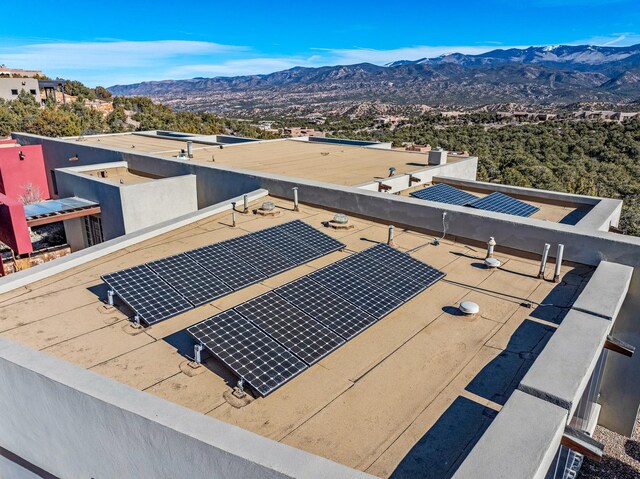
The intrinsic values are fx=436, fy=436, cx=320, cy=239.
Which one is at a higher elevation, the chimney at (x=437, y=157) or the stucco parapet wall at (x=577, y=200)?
the chimney at (x=437, y=157)

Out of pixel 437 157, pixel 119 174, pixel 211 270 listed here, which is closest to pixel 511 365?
pixel 211 270

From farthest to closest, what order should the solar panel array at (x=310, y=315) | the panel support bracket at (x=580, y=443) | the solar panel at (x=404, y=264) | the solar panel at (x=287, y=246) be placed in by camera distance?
the solar panel at (x=287, y=246), the solar panel at (x=404, y=264), the solar panel array at (x=310, y=315), the panel support bracket at (x=580, y=443)

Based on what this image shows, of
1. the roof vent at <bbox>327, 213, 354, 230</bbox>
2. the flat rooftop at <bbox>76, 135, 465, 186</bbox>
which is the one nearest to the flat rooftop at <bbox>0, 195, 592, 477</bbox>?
the roof vent at <bbox>327, 213, 354, 230</bbox>

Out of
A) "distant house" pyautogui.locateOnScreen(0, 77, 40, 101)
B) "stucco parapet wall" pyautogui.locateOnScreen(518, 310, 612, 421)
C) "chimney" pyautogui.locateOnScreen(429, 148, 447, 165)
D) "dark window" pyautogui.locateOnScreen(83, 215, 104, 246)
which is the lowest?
"dark window" pyautogui.locateOnScreen(83, 215, 104, 246)

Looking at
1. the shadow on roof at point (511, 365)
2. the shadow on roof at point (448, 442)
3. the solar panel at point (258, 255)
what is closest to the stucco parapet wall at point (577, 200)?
the shadow on roof at point (511, 365)

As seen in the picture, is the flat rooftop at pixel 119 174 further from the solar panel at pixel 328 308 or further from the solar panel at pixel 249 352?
the solar panel at pixel 249 352

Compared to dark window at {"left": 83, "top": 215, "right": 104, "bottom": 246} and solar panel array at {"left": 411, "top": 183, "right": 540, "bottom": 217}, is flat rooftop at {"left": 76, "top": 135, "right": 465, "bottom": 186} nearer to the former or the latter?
solar panel array at {"left": 411, "top": 183, "right": 540, "bottom": 217}
